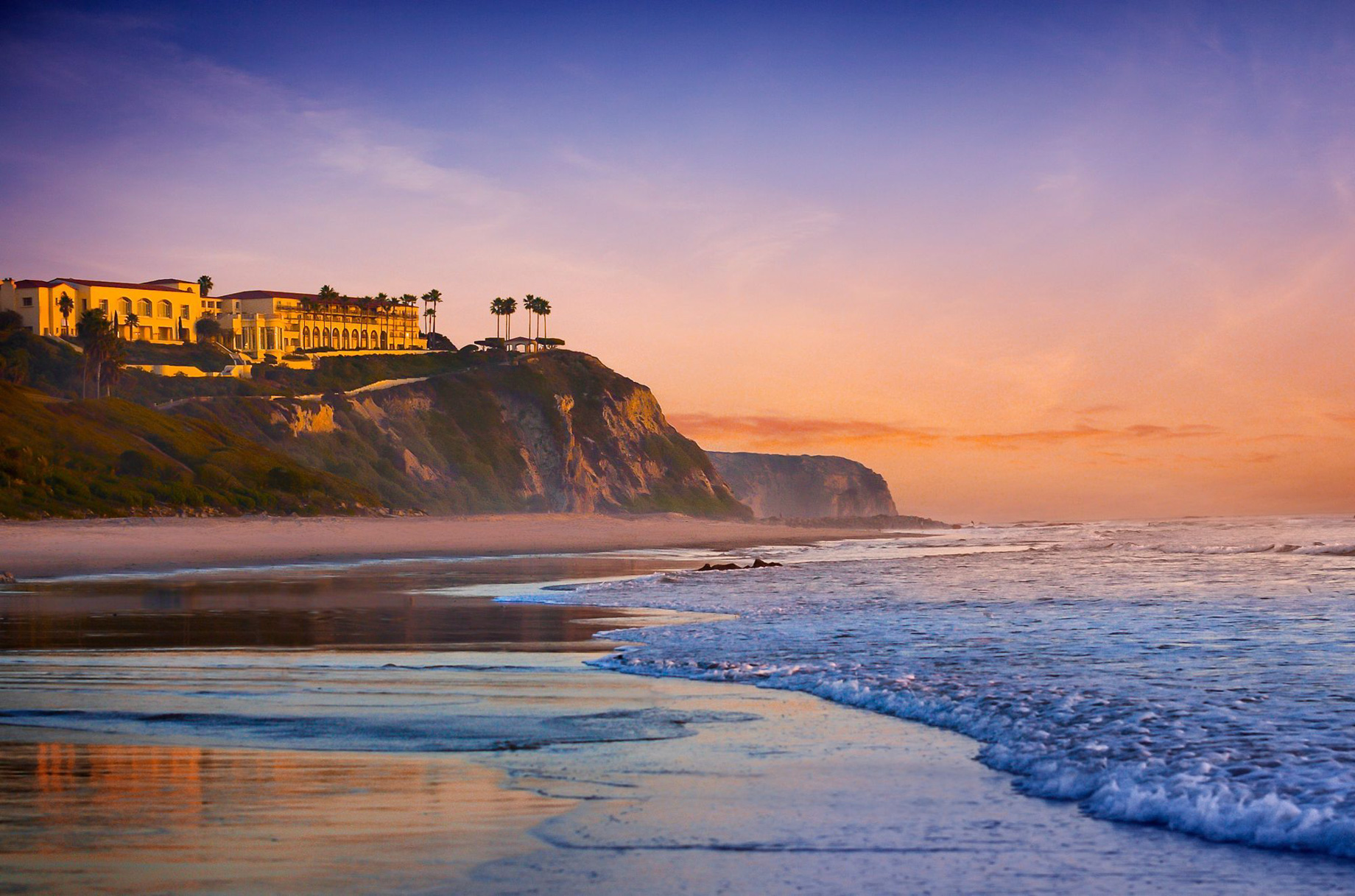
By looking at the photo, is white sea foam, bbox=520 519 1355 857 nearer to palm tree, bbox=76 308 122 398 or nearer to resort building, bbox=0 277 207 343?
palm tree, bbox=76 308 122 398

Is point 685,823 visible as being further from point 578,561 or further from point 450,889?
point 578,561

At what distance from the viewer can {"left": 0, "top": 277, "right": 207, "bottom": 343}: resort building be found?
4592 inches

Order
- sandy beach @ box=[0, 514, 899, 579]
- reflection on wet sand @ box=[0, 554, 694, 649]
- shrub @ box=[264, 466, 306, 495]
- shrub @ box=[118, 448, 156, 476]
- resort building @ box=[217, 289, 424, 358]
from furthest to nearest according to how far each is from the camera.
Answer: resort building @ box=[217, 289, 424, 358] → shrub @ box=[264, 466, 306, 495] → shrub @ box=[118, 448, 156, 476] → sandy beach @ box=[0, 514, 899, 579] → reflection on wet sand @ box=[0, 554, 694, 649]

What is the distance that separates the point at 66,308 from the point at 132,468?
A: 2618 inches

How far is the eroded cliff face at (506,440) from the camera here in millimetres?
101000

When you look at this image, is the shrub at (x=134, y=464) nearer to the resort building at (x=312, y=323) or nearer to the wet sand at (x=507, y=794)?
the wet sand at (x=507, y=794)

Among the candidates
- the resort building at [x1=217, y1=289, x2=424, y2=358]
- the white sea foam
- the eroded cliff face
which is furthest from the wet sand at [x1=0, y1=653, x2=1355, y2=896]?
the resort building at [x1=217, y1=289, x2=424, y2=358]

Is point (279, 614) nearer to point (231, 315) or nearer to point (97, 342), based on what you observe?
point (97, 342)

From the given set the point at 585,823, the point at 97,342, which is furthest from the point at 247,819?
the point at 97,342

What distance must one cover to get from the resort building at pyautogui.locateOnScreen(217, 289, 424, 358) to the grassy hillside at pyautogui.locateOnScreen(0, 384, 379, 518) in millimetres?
55678

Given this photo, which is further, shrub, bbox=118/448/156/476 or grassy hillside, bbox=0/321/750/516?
shrub, bbox=118/448/156/476

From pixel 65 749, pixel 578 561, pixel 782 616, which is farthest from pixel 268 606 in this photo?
pixel 578 561

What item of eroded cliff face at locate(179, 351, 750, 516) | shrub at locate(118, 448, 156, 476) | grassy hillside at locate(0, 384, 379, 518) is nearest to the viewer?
grassy hillside at locate(0, 384, 379, 518)

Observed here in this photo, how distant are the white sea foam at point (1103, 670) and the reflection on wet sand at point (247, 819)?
3333 millimetres
